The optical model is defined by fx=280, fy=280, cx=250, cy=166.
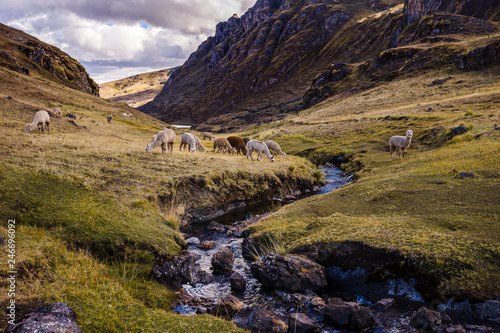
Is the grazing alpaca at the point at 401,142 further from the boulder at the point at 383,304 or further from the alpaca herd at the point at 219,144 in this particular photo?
the boulder at the point at 383,304

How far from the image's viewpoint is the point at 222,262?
1167 cm

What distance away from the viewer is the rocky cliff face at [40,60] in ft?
275

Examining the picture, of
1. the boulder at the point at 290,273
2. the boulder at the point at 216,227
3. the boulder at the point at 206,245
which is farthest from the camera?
the boulder at the point at 216,227

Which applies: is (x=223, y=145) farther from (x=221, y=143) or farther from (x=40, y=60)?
(x=40, y=60)

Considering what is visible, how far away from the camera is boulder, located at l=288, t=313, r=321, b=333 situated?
7.59 metres

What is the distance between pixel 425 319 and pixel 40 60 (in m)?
117

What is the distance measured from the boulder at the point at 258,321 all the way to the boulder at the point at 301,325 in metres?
0.21

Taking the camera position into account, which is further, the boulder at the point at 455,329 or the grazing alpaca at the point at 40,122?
the grazing alpaca at the point at 40,122

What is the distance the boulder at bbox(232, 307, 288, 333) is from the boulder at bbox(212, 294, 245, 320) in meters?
0.47

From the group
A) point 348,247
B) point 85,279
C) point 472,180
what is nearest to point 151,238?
point 85,279

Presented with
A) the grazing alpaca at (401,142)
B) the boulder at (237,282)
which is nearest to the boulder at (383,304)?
the boulder at (237,282)

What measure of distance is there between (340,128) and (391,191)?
35799mm

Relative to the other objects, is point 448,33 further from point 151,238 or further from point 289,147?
point 151,238

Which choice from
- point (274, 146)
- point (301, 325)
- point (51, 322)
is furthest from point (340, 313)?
point (274, 146)
